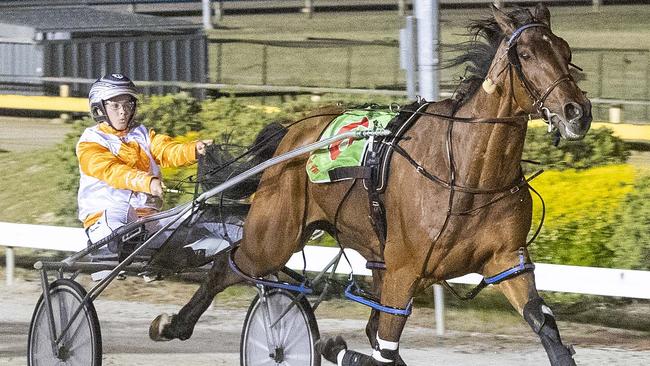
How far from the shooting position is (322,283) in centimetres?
901

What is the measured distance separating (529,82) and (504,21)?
34cm

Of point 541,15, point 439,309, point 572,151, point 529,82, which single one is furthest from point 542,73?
point 572,151

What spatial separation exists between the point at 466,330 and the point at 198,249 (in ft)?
7.54

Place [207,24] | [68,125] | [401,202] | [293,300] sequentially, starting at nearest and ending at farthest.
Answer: [401,202] → [293,300] → [68,125] → [207,24]

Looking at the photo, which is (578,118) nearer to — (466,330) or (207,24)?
(466,330)

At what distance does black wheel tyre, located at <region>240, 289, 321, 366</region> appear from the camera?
6.46 m

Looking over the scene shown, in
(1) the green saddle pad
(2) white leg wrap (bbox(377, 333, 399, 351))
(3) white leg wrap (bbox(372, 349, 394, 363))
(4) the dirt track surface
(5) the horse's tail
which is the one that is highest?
(1) the green saddle pad

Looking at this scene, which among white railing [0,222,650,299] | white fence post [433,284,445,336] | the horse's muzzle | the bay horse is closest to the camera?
the horse's muzzle

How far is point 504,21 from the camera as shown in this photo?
5.48 metres

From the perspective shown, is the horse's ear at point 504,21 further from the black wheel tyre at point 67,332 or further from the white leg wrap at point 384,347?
the black wheel tyre at point 67,332

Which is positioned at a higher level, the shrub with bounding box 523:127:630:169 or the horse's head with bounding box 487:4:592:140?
the horse's head with bounding box 487:4:592:140

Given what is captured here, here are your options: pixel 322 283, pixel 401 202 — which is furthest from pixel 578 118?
pixel 322 283

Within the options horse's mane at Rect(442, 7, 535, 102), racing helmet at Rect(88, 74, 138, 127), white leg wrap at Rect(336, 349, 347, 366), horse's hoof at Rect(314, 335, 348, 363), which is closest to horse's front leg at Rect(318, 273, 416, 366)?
white leg wrap at Rect(336, 349, 347, 366)

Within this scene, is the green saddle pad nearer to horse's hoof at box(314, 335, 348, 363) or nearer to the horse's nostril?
horse's hoof at box(314, 335, 348, 363)
